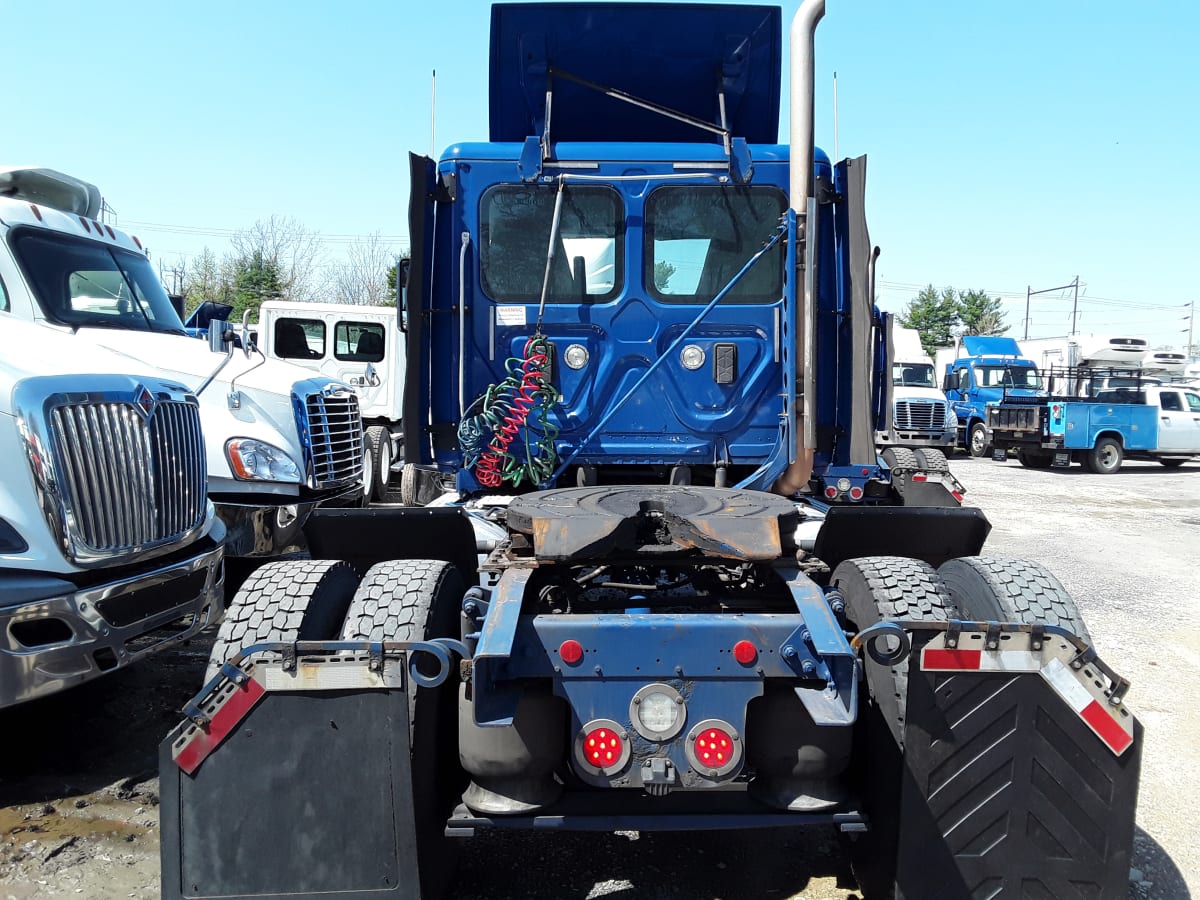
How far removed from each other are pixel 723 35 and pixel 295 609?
386cm

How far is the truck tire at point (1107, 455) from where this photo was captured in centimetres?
2059

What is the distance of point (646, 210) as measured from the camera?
477 centimetres

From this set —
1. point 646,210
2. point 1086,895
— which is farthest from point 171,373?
point 1086,895

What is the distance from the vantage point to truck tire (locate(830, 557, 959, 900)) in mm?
2750

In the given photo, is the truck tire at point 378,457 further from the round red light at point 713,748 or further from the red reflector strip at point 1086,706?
the red reflector strip at point 1086,706

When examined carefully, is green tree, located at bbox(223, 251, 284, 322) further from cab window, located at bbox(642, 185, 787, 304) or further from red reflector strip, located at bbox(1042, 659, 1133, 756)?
red reflector strip, located at bbox(1042, 659, 1133, 756)

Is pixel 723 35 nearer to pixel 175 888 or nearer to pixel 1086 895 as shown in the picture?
pixel 1086 895

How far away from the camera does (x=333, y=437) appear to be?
7355 mm

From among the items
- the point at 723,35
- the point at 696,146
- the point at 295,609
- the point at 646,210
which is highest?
the point at 723,35

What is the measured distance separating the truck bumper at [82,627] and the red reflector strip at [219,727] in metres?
1.54

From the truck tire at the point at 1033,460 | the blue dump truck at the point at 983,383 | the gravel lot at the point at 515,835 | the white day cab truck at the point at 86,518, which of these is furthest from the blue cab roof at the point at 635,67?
the blue dump truck at the point at 983,383

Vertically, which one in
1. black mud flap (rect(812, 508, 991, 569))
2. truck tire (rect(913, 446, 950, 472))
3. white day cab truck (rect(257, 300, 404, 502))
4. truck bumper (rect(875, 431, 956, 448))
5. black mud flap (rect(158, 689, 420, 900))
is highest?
white day cab truck (rect(257, 300, 404, 502))

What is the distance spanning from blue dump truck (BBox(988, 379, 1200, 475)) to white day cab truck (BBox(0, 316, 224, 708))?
65.7 ft

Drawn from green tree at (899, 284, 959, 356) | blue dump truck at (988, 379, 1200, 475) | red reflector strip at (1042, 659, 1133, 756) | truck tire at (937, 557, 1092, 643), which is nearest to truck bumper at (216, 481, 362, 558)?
truck tire at (937, 557, 1092, 643)
